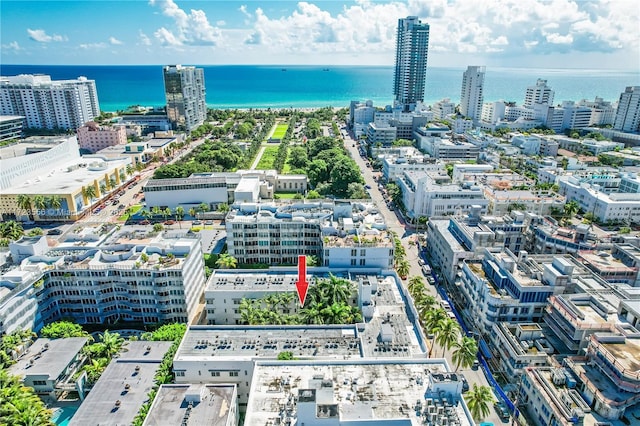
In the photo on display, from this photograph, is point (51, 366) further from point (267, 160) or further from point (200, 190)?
point (267, 160)

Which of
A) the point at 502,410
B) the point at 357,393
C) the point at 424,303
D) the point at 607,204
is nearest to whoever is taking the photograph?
the point at 357,393

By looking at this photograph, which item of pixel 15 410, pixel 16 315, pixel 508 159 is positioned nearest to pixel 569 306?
pixel 15 410

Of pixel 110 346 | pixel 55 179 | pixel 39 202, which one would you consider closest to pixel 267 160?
pixel 55 179

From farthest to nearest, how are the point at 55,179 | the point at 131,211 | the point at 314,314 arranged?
the point at 55,179 → the point at 131,211 → the point at 314,314

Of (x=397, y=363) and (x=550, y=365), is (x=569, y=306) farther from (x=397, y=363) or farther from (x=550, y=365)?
(x=397, y=363)

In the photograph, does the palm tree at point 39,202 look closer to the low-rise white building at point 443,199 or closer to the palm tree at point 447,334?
the low-rise white building at point 443,199

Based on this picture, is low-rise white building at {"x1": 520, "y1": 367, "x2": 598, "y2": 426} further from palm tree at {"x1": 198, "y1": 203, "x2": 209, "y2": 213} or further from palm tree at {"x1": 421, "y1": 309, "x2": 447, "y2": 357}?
palm tree at {"x1": 198, "y1": 203, "x2": 209, "y2": 213}
